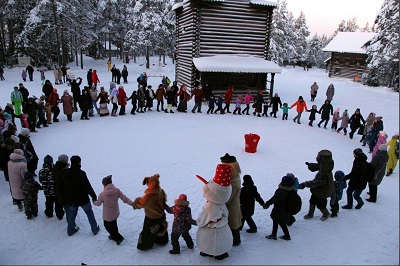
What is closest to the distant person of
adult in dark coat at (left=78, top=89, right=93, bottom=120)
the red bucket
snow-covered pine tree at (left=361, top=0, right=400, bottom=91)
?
snow-covered pine tree at (left=361, top=0, right=400, bottom=91)

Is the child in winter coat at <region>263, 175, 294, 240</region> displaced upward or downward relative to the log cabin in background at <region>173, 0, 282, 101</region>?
downward

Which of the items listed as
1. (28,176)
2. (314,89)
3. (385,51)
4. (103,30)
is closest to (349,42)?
(385,51)

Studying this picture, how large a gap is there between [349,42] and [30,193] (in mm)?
45195

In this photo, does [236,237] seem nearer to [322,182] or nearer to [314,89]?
[322,182]

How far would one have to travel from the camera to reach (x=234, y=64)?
19.1m

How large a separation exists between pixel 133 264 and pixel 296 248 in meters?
2.87

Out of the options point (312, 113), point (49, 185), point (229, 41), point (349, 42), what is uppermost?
point (349, 42)

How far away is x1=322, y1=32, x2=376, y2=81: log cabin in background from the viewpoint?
38.9 m

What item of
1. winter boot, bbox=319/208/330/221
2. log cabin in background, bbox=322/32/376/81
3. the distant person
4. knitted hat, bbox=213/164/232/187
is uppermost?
log cabin in background, bbox=322/32/376/81

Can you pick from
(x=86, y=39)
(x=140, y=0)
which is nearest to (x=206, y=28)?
(x=140, y=0)

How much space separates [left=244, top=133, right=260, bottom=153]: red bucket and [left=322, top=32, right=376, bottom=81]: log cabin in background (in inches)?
1359

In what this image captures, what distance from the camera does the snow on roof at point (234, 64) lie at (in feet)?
59.9

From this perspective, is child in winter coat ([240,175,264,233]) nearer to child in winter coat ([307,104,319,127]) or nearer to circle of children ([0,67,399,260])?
circle of children ([0,67,399,260])

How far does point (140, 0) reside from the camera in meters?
36.2
